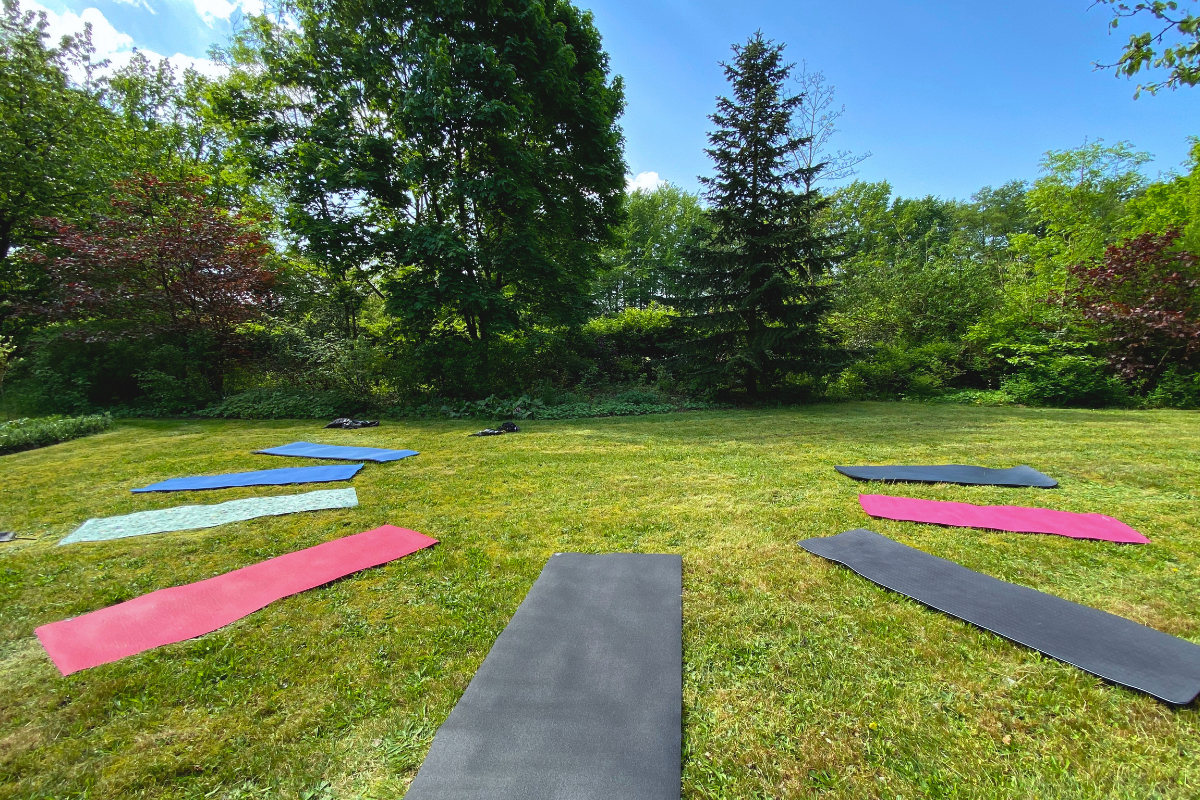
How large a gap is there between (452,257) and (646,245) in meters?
19.3

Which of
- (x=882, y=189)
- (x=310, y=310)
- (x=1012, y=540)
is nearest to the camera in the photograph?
(x=1012, y=540)

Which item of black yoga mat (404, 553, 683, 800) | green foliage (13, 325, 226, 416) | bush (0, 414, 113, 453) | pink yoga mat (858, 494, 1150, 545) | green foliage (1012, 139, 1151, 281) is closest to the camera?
black yoga mat (404, 553, 683, 800)

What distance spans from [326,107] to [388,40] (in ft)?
6.74

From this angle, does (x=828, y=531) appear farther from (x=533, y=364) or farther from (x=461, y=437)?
(x=533, y=364)

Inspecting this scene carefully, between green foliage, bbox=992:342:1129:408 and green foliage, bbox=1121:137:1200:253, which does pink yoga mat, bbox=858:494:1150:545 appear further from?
green foliage, bbox=1121:137:1200:253

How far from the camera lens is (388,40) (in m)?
9.51

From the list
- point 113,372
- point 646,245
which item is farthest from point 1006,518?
point 646,245

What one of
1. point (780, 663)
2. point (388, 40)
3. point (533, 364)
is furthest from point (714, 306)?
point (388, 40)

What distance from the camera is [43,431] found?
6.20 m

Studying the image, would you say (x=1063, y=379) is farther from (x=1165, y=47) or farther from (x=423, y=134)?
(x=423, y=134)

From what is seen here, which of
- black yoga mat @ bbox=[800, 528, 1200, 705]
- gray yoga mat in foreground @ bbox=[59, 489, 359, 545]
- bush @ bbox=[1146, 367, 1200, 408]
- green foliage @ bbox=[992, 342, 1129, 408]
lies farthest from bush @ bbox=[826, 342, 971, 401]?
gray yoga mat in foreground @ bbox=[59, 489, 359, 545]

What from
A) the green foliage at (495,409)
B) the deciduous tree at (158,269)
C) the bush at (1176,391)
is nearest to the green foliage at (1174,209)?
the bush at (1176,391)

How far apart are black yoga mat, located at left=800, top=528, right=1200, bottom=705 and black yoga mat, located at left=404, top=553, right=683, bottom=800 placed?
1.22 meters

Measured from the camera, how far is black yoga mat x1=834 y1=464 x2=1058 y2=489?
12.3ft
